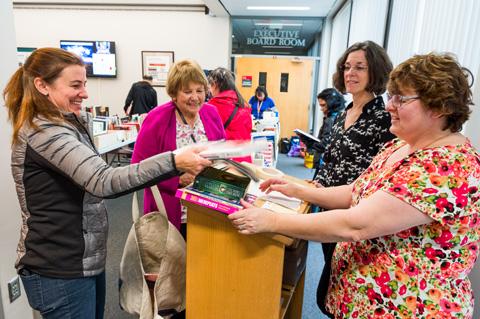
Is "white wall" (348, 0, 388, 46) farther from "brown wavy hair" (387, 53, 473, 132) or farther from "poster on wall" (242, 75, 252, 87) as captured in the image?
"poster on wall" (242, 75, 252, 87)

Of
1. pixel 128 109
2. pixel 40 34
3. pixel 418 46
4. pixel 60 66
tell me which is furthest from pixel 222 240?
pixel 40 34

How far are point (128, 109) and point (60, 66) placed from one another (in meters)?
4.63

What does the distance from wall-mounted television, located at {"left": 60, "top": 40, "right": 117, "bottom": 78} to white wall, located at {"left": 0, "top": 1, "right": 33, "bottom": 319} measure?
5.71 m

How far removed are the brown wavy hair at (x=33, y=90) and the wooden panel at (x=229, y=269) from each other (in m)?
0.54

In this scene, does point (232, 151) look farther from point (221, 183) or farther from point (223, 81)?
point (223, 81)

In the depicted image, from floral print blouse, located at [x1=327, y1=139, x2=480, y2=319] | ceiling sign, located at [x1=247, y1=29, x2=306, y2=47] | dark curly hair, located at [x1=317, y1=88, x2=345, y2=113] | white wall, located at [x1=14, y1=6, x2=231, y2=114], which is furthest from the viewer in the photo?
ceiling sign, located at [x1=247, y1=29, x2=306, y2=47]

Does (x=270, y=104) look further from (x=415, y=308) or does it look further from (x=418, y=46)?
(x=415, y=308)

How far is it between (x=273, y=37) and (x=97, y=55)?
13.3ft

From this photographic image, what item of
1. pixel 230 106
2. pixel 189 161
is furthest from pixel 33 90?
pixel 230 106

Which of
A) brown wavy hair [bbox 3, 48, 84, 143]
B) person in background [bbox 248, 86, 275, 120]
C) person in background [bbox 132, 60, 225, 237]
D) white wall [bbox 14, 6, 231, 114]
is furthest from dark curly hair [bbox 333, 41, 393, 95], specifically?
white wall [bbox 14, 6, 231, 114]

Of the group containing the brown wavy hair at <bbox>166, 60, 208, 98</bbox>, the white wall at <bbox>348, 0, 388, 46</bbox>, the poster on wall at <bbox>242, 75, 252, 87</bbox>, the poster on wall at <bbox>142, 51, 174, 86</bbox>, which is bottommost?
the brown wavy hair at <bbox>166, 60, 208, 98</bbox>

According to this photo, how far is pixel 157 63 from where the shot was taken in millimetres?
6879

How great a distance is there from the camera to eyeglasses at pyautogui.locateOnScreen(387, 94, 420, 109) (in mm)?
903

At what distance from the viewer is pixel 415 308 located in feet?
3.00
